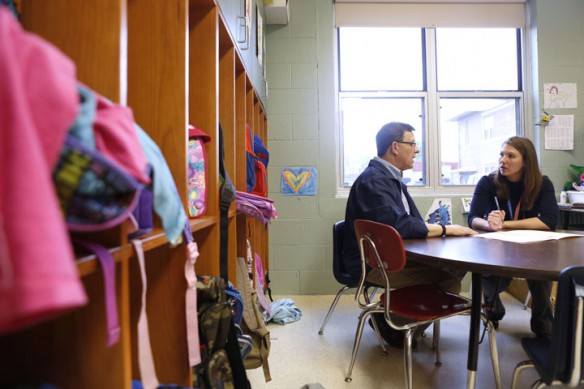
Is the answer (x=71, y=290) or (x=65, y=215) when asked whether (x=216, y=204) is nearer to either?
(x=65, y=215)

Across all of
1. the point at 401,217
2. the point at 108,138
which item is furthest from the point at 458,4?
the point at 108,138

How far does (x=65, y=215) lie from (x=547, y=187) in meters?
2.57

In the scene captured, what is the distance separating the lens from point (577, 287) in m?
0.93

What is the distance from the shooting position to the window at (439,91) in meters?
3.55

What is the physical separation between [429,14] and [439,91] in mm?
728

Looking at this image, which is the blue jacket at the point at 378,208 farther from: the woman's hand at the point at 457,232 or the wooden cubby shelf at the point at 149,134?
the wooden cubby shelf at the point at 149,134

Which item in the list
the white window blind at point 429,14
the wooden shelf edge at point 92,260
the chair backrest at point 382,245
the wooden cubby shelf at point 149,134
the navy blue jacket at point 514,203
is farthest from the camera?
the white window blind at point 429,14

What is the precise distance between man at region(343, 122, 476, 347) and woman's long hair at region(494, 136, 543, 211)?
0.64 metres

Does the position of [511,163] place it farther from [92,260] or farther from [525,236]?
[92,260]

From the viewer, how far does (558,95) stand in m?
3.38

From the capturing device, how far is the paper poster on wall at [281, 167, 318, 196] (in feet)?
11.0

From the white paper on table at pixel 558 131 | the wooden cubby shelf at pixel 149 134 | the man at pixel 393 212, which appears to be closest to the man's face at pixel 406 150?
the man at pixel 393 212

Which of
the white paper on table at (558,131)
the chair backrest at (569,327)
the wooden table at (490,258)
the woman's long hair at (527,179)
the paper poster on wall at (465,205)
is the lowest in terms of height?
the chair backrest at (569,327)

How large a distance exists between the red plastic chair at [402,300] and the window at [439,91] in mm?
1911
